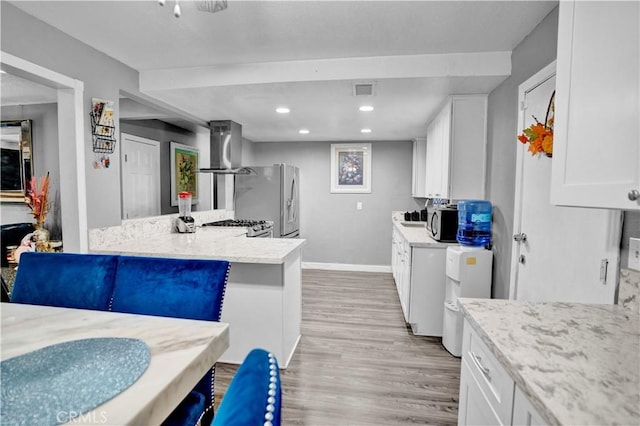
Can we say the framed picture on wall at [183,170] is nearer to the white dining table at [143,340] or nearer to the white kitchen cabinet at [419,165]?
the white kitchen cabinet at [419,165]

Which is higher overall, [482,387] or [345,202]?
[345,202]

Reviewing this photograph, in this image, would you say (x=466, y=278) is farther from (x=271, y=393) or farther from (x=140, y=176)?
(x=140, y=176)

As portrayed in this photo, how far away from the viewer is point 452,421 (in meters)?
1.74

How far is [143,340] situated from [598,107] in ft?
5.13

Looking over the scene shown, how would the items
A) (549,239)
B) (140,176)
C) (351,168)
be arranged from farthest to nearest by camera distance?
(351,168) → (140,176) → (549,239)

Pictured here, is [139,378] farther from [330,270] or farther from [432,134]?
[330,270]

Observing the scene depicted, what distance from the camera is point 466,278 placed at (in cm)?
243

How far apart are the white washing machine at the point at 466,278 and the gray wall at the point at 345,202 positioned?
8.93ft

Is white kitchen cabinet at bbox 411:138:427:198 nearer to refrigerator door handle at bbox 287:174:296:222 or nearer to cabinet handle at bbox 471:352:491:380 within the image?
refrigerator door handle at bbox 287:174:296:222

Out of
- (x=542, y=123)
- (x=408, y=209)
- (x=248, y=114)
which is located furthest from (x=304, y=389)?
(x=408, y=209)

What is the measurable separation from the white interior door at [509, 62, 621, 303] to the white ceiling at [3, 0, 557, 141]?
1.52ft

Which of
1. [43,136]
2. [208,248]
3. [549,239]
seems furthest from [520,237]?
[43,136]

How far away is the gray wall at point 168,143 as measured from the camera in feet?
12.8

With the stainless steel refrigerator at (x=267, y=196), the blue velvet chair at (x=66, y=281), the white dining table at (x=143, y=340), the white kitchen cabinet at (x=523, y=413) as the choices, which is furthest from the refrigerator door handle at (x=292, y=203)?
the white kitchen cabinet at (x=523, y=413)
